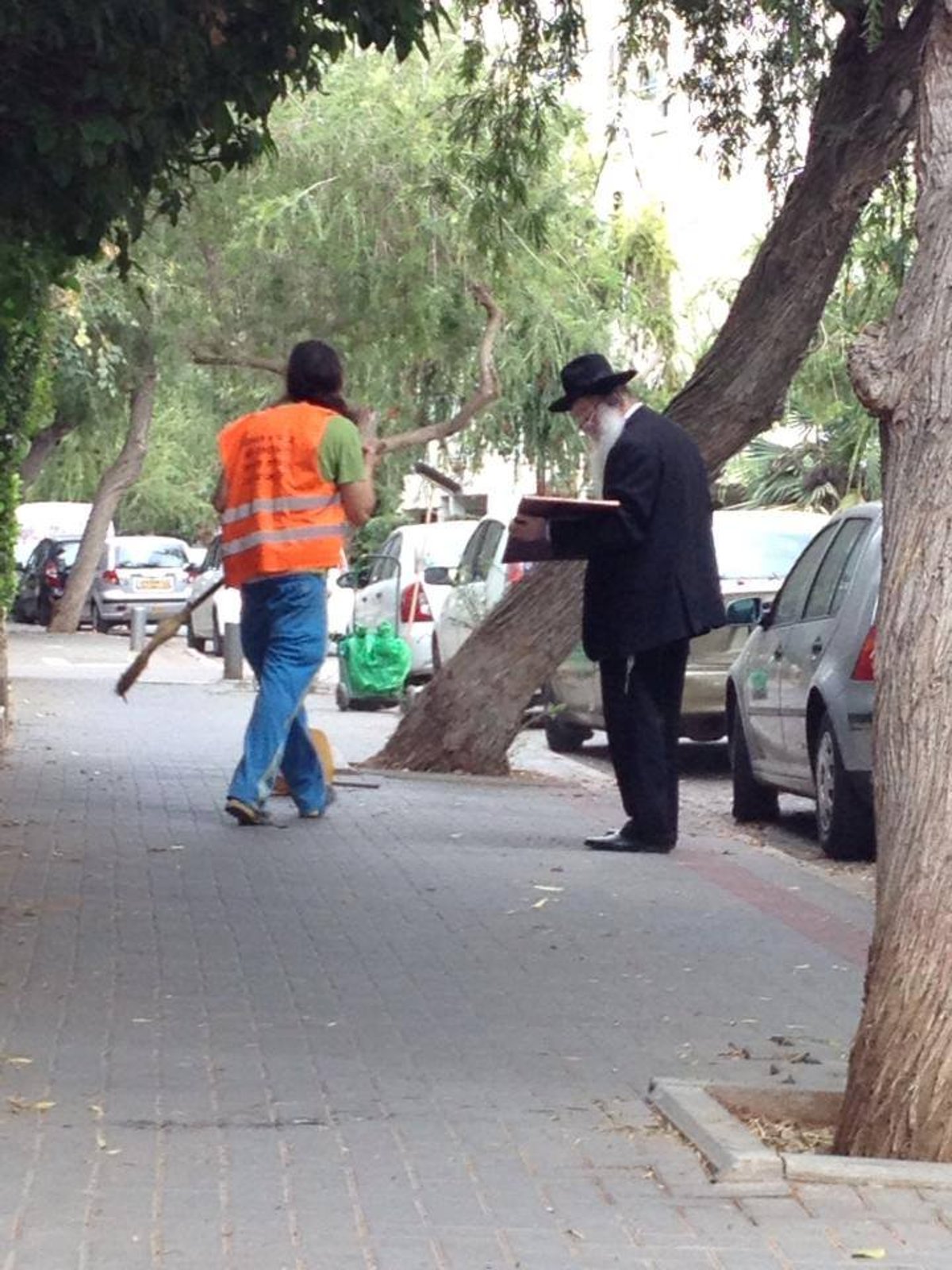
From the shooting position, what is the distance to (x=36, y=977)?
7082 mm

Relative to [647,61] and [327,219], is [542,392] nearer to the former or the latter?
[327,219]

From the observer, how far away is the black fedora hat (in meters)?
10.1

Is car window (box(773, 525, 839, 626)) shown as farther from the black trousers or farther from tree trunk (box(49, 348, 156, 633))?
tree trunk (box(49, 348, 156, 633))

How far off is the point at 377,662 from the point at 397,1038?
45.6 feet

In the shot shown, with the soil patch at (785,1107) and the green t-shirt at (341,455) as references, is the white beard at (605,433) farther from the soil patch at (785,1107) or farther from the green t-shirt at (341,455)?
the soil patch at (785,1107)

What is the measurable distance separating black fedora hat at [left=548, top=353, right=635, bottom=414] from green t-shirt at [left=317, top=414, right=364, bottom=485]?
2.86ft

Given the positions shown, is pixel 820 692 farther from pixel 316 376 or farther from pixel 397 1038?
pixel 397 1038

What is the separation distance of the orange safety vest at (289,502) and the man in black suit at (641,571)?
2.81ft

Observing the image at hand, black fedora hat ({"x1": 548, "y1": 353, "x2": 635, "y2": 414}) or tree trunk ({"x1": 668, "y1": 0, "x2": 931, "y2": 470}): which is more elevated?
tree trunk ({"x1": 668, "y1": 0, "x2": 931, "y2": 470})

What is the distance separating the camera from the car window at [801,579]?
12008 millimetres

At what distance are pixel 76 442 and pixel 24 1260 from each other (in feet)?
136

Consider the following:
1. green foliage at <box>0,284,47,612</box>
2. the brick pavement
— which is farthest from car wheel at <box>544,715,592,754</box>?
the brick pavement

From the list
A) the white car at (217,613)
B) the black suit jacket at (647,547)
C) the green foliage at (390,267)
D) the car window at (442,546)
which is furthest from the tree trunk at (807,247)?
the white car at (217,613)

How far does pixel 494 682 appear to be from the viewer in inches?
521
